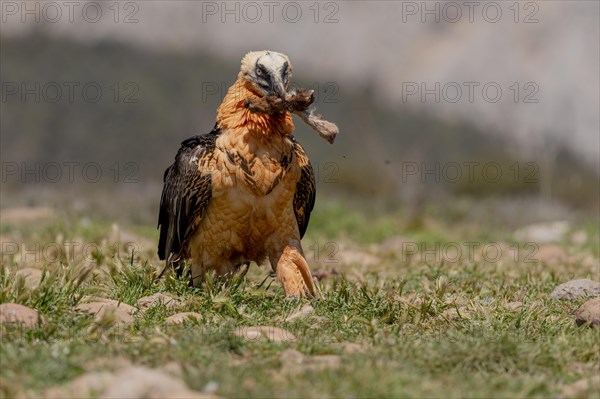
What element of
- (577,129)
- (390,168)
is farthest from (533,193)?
(577,129)

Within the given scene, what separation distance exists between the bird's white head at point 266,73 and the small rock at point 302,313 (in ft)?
4.76

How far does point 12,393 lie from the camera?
156 inches

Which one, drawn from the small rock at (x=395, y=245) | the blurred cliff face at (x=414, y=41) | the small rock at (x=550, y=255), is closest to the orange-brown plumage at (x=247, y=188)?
the small rock at (x=395, y=245)

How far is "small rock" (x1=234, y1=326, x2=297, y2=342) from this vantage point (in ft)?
16.5

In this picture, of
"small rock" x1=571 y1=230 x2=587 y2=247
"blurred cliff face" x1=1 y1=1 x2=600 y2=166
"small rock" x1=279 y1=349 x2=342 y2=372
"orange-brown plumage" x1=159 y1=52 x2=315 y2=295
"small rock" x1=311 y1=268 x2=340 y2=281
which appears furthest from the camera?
"blurred cliff face" x1=1 y1=1 x2=600 y2=166

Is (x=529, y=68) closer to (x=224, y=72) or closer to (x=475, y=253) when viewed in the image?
(x=224, y=72)

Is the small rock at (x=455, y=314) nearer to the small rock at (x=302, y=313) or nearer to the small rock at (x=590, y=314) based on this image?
the small rock at (x=590, y=314)

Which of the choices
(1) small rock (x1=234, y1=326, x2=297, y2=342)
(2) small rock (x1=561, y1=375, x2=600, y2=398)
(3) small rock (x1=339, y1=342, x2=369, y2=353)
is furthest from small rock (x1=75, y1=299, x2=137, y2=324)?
(2) small rock (x1=561, y1=375, x2=600, y2=398)

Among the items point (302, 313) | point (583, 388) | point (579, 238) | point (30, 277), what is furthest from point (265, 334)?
point (579, 238)

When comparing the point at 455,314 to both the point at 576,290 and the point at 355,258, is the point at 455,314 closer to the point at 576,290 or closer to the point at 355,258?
the point at 576,290

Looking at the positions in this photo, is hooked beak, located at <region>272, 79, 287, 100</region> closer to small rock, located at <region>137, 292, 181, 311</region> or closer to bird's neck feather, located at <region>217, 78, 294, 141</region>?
bird's neck feather, located at <region>217, 78, 294, 141</region>

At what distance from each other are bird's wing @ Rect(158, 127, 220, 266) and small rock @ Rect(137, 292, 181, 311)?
2.34 ft

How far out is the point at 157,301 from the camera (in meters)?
6.03

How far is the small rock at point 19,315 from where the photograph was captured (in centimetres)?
496
